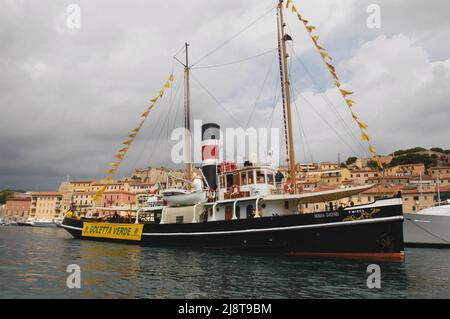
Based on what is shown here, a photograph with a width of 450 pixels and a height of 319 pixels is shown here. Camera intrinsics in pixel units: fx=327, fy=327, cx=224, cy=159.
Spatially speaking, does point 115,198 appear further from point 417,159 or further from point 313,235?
point 417,159

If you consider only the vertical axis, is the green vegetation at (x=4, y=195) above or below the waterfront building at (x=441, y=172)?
below

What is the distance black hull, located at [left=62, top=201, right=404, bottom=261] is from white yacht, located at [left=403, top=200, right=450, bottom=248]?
15.8 m

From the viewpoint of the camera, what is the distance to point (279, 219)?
19172 mm

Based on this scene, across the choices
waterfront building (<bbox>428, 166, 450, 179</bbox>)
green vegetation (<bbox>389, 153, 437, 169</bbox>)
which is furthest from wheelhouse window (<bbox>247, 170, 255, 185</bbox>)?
green vegetation (<bbox>389, 153, 437, 169</bbox>)

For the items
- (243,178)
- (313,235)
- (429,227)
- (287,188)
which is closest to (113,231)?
(243,178)

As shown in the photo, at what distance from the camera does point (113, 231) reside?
28234 millimetres

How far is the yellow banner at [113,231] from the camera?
26.2m

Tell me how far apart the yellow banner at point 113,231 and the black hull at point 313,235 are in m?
5.57

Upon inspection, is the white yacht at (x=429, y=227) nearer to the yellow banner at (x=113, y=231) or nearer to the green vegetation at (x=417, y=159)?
the yellow banner at (x=113, y=231)

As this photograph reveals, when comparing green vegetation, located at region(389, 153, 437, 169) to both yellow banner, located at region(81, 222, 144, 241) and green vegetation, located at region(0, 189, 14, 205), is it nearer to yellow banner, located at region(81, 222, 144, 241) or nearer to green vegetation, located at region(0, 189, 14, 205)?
yellow banner, located at region(81, 222, 144, 241)

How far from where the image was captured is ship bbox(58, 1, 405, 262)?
17.2 m

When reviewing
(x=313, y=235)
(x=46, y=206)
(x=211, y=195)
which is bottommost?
(x=313, y=235)

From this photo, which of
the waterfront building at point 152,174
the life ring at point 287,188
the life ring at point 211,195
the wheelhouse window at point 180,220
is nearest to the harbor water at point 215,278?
the life ring at point 287,188

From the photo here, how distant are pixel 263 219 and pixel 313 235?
2996 millimetres
